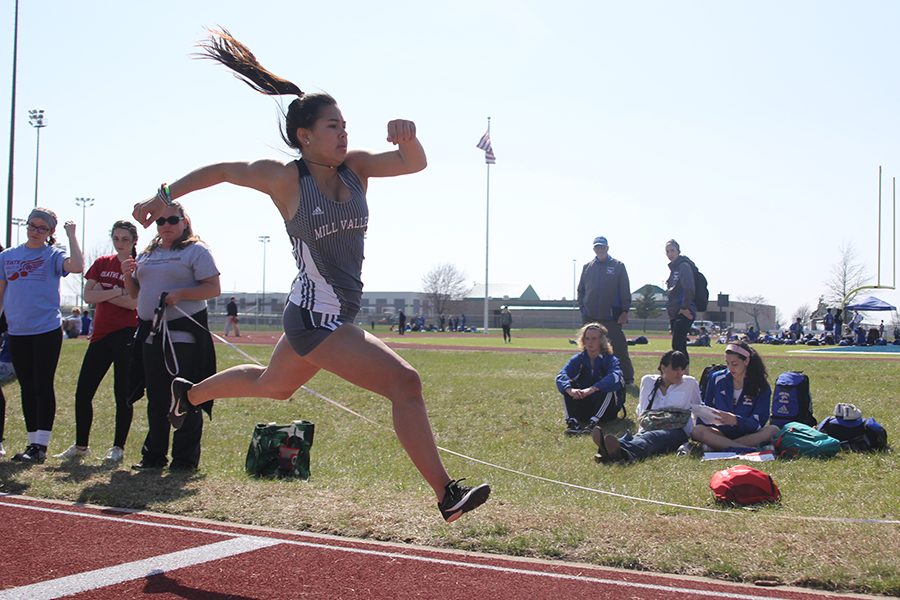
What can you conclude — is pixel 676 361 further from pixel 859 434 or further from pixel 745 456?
pixel 859 434

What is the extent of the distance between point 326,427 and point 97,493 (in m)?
4.83

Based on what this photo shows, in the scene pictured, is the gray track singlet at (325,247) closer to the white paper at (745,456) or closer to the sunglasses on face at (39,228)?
the sunglasses on face at (39,228)

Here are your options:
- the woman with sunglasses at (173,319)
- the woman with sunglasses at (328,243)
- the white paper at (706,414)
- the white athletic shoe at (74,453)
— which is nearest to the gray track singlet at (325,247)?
the woman with sunglasses at (328,243)

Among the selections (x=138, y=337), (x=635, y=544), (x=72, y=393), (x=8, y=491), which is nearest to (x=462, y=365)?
(x=72, y=393)

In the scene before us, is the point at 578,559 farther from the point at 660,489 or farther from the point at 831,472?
the point at 831,472

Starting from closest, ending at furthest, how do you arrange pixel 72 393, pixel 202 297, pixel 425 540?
pixel 425 540, pixel 202 297, pixel 72 393

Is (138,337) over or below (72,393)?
over

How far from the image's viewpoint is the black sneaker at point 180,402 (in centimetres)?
565

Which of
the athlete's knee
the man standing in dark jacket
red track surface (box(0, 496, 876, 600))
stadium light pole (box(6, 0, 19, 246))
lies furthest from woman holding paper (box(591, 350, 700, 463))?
stadium light pole (box(6, 0, 19, 246))

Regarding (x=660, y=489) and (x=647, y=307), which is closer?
(x=660, y=489)

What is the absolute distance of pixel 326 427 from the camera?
1084 cm

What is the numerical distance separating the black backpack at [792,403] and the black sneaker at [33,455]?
260 inches

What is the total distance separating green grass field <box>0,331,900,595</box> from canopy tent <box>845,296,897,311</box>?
3236cm

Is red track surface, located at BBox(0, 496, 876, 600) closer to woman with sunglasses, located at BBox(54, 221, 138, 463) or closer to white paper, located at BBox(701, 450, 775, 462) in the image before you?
woman with sunglasses, located at BBox(54, 221, 138, 463)
